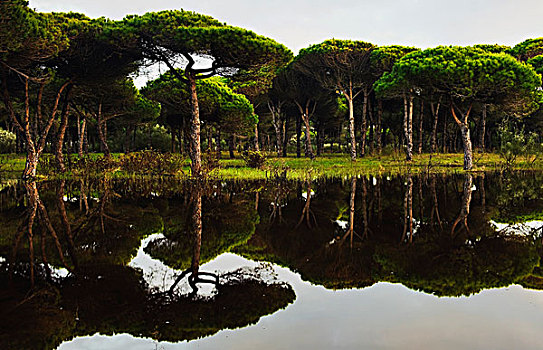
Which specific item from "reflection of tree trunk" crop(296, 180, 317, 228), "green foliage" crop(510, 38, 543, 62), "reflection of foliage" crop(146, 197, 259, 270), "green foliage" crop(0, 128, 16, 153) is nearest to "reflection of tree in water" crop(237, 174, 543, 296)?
"reflection of tree trunk" crop(296, 180, 317, 228)

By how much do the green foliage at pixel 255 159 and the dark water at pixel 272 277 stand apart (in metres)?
13.0

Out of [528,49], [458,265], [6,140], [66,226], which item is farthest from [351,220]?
[6,140]

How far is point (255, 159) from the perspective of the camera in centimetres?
2353

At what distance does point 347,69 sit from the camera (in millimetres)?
33312

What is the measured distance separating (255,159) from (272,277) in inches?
733

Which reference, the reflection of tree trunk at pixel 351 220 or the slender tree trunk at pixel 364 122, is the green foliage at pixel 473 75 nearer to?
the slender tree trunk at pixel 364 122

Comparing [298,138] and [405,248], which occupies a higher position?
[298,138]

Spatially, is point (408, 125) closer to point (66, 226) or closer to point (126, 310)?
point (66, 226)

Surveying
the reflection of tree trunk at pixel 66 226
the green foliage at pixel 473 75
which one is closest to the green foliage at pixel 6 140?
the reflection of tree trunk at pixel 66 226

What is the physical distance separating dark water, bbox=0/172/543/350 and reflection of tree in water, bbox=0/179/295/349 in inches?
0.8

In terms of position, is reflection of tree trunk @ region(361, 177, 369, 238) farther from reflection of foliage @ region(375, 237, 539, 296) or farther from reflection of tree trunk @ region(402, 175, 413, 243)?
reflection of foliage @ region(375, 237, 539, 296)

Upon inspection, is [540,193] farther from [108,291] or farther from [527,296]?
[108,291]

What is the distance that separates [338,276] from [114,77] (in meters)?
21.0

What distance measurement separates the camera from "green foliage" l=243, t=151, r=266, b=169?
76.7 ft
